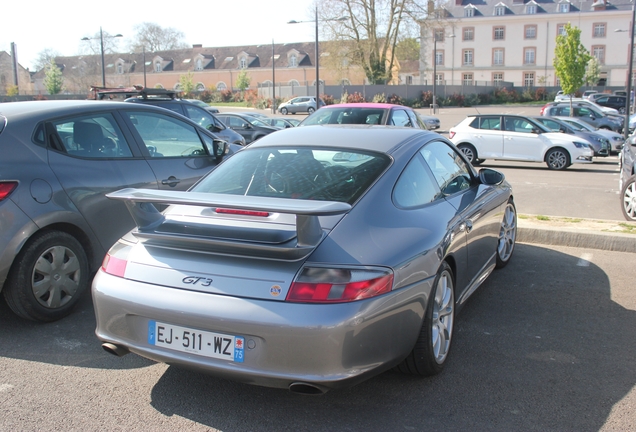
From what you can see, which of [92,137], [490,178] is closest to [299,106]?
[92,137]

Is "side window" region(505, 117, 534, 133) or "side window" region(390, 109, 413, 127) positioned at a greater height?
"side window" region(390, 109, 413, 127)

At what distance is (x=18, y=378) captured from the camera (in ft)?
12.2

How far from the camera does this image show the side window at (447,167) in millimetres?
4336

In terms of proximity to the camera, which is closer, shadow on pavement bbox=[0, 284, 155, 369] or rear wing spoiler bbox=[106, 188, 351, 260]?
rear wing spoiler bbox=[106, 188, 351, 260]

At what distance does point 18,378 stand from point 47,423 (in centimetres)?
69

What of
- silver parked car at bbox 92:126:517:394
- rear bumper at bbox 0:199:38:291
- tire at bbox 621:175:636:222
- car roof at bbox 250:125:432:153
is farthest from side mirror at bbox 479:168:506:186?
tire at bbox 621:175:636:222

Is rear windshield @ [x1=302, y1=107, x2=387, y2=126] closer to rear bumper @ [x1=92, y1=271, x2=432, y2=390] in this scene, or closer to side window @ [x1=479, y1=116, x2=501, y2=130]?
side window @ [x1=479, y1=116, x2=501, y2=130]

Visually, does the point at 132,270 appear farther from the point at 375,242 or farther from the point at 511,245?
the point at 511,245

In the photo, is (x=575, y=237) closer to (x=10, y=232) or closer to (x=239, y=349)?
(x=239, y=349)

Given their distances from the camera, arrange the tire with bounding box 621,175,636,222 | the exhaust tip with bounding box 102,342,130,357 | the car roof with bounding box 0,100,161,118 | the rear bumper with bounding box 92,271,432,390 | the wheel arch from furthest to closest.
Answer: the wheel arch < the tire with bounding box 621,175,636,222 < the car roof with bounding box 0,100,161,118 < the exhaust tip with bounding box 102,342,130,357 < the rear bumper with bounding box 92,271,432,390

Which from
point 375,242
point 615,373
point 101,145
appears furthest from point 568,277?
point 101,145

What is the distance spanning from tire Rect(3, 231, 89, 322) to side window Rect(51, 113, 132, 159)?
2.56 ft

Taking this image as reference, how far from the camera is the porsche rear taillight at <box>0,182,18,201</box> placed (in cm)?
426

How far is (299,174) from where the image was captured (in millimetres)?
3965
